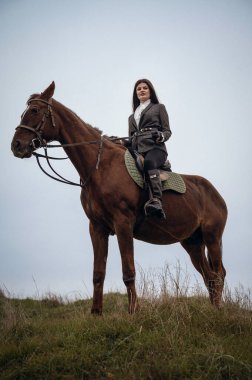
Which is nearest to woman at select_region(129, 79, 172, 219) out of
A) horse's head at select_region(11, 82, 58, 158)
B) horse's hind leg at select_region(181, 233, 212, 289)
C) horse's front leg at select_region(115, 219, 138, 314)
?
horse's front leg at select_region(115, 219, 138, 314)

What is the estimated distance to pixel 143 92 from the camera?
837 cm

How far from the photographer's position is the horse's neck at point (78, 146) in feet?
23.9

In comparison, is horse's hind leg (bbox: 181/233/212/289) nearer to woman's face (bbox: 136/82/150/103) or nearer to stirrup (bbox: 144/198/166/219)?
stirrup (bbox: 144/198/166/219)

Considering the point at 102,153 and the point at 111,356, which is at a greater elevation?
the point at 102,153

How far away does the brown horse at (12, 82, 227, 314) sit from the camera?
6.85 meters

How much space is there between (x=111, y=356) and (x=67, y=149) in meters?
3.66

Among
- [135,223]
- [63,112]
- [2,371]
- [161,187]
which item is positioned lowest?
[2,371]

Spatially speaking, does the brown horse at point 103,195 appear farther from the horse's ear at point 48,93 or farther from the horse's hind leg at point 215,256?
the horse's hind leg at point 215,256

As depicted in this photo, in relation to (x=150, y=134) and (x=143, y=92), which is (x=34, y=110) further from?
(x=143, y=92)

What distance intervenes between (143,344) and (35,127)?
3.93 meters

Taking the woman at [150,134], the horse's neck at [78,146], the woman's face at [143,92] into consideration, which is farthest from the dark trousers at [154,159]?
the woman's face at [143,92]

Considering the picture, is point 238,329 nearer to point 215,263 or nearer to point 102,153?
point 215,263

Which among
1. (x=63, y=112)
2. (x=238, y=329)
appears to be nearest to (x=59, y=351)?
(x=238, y=329)

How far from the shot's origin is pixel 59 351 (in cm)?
529
